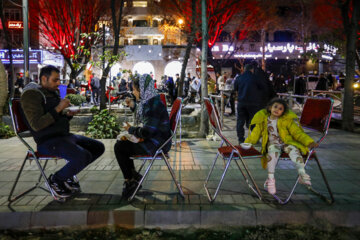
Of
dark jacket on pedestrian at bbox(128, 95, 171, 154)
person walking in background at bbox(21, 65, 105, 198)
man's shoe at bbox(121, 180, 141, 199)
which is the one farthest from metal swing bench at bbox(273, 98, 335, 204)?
person walking in background at bbox(21, 65, 105, 198)

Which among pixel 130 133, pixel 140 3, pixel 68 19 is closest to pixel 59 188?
pixel 130 133

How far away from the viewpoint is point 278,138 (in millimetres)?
4312

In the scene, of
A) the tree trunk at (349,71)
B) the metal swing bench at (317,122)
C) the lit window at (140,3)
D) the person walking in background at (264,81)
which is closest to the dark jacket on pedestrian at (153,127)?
the metal swing bench at (317,122)

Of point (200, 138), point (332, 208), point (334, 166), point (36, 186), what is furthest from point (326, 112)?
point (200, 138)

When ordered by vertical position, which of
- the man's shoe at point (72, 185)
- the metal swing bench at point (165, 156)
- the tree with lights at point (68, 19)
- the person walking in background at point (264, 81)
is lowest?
the man's shoe at point (72, 185)

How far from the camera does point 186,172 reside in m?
5.51

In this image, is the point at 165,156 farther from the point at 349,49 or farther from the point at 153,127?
the point at 349,49

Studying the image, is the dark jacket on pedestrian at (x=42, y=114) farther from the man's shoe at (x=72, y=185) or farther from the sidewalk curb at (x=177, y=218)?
the sidewalk curb at (x=177, y=218)

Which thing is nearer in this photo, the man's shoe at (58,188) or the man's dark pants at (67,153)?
the man's dark pants at (67,153)

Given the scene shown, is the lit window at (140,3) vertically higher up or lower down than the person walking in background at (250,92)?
higher up

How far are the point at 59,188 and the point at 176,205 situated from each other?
1.46 m

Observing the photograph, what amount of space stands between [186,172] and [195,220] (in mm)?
1802

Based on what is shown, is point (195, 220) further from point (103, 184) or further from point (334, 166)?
point (334, 166)

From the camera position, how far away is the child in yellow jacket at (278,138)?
402 cm
